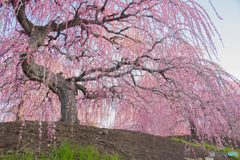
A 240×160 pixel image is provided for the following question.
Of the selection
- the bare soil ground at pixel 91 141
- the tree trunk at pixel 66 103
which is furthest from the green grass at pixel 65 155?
the tree trunk at pixel 66 103

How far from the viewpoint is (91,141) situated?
3.35 m

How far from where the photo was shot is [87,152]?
2.78m

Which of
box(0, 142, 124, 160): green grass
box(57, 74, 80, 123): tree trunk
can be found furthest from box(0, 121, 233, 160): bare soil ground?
box(57, 74, 80, 123): tree trunk

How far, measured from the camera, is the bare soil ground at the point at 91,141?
2.83 metres

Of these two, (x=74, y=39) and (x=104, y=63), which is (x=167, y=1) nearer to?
A: (x=104, y=63)

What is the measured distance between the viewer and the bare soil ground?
2.83 meters

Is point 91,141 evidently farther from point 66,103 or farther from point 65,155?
point 66,103

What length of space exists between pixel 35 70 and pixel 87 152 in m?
1.72

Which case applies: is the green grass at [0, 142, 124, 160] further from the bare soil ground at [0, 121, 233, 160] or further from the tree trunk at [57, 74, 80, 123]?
the tree trunk at [57, 74, 80, 123]

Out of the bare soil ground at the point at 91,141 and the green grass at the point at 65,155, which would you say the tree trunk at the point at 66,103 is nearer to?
the bare soil ground at the point at 91,141

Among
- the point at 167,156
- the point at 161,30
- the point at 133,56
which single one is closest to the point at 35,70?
the point at 133,56

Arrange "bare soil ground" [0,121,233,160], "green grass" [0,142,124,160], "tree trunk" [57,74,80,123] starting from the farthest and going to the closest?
"tree trunk" [57,74,80,123] < "bare soil ground" [0,121,233,160] < "green grass" [0,142,124,160]

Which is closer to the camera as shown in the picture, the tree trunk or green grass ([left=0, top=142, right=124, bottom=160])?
green grass ([left=0, top=142, right=124, bottom=160])

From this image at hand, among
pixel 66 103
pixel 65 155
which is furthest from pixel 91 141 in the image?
pixel 66 103
